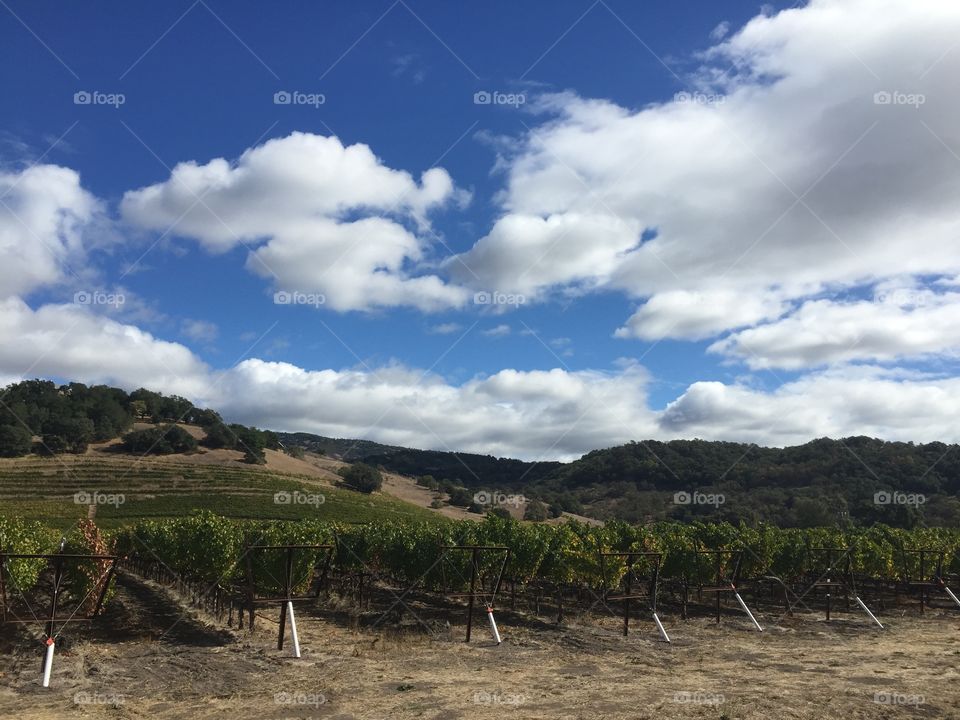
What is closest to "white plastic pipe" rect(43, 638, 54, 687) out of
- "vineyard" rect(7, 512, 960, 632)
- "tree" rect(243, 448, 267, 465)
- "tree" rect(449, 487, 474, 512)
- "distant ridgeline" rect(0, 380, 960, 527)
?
"vineyard" rect(7, 512, 960, 632)

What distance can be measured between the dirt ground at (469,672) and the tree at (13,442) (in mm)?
102505

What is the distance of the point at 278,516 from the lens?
83.6 metres

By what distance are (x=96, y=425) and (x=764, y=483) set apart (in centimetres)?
12780

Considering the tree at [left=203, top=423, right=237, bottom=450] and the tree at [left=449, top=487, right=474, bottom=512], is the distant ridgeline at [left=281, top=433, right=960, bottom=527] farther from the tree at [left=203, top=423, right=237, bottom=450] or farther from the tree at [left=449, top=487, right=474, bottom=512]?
the tree at [left=203, top=423, right=237, bottom=450]

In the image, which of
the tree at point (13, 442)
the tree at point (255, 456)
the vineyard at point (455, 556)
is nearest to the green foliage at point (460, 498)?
the tree at point (255, 456)

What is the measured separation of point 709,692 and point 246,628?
15585 mm

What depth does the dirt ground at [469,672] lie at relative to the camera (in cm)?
1369

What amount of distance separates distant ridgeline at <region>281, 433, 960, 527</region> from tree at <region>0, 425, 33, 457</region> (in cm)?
7693

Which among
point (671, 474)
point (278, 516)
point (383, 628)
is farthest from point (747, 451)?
point (383, 628)

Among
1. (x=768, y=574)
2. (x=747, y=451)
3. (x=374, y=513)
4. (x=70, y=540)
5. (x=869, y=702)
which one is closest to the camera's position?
(x=869, y=702)

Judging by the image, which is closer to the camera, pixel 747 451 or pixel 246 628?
pixel 246 628

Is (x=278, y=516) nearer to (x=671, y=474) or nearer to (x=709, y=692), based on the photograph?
(x=709, y=692)

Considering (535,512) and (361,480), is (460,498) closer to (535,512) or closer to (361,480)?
(361,480)

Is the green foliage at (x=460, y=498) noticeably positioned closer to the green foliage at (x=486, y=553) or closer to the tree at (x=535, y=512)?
the tree at (x=535, y=512)
